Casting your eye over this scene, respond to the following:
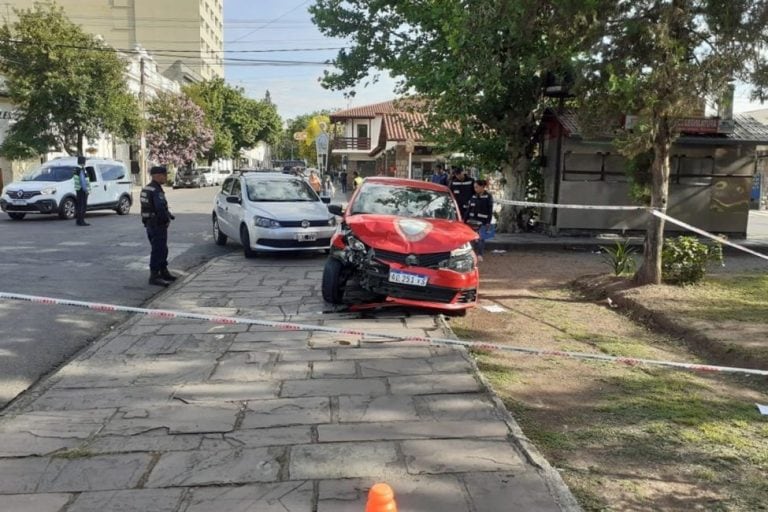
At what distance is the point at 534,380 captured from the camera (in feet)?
16.7

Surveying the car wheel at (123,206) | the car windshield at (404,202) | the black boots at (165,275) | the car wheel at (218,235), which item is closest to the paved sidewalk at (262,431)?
the car windshield at (404,202)

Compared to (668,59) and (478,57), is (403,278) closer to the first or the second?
(668,59)

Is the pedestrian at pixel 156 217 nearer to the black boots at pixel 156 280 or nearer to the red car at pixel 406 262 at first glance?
the black boots at pixel 156 280

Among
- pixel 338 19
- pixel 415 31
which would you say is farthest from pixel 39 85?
pixel 415 31

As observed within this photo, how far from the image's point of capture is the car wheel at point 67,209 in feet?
58.6

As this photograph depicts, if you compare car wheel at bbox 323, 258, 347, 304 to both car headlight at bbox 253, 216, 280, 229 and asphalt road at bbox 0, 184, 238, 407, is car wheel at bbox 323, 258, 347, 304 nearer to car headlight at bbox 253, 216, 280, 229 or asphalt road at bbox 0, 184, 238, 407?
asphalt road at bbox 0, 184, 238, 407

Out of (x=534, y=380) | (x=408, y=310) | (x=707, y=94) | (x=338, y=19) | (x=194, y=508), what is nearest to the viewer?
(x=194, y=508)

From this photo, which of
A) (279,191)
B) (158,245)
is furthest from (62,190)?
(158,245)

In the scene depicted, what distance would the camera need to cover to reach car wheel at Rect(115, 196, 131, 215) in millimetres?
20422

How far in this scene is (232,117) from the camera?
61750 mm

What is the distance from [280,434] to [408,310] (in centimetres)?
355

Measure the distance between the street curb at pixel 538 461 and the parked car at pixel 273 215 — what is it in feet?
22.6

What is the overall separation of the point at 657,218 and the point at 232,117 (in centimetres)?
5783

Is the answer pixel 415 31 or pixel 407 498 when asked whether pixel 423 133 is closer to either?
pixel 415 31
